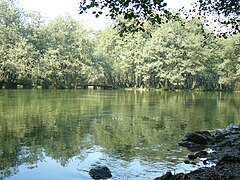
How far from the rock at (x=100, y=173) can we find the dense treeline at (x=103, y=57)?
6105 centimetres

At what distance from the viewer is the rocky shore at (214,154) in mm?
9016

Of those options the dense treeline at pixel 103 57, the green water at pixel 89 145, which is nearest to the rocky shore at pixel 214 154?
the green water at pixel 89 145

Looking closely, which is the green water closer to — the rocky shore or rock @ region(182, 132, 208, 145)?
the rocky shore

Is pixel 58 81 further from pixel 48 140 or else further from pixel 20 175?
pixel 20 175

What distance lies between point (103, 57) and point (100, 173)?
81725 mm

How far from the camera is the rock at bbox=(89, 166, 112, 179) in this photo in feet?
35.2

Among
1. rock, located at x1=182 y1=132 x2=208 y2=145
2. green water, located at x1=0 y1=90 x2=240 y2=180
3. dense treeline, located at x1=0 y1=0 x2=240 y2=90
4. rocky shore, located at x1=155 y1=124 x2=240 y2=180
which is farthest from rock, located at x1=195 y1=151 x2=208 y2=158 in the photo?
dense treeline, located at x1=0 y1=0 x2=240 y2=90

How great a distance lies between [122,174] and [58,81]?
71368mm

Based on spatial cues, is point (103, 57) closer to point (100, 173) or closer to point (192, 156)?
point (192, 156)

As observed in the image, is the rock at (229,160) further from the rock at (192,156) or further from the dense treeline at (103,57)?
the dense treeline at (103,57)

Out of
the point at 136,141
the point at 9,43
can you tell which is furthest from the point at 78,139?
the point at 9,43

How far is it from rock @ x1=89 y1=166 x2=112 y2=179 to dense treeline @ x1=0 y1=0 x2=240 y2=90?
61045mm

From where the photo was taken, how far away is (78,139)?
688 inches

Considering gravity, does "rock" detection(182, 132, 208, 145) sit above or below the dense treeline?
below
